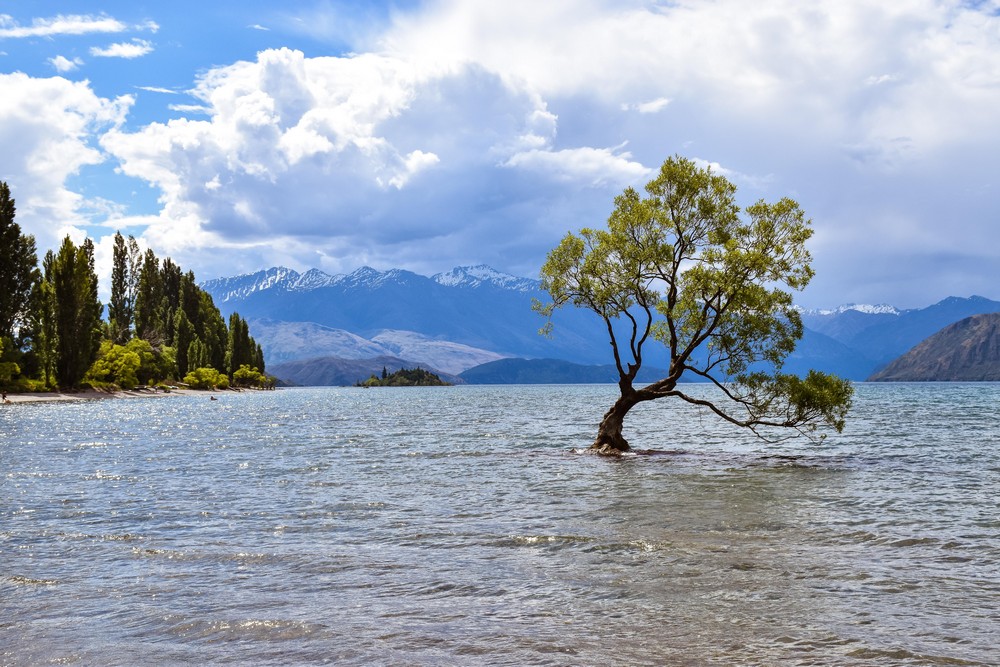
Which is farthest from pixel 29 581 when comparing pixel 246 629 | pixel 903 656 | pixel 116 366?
pixel 116 366

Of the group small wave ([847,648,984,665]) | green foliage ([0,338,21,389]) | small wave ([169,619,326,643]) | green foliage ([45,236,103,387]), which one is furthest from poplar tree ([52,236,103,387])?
small wave ([847,648,984,665])

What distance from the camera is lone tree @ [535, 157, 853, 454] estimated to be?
1725 inches

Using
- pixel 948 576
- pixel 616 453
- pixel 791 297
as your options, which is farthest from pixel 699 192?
pixel 948 576

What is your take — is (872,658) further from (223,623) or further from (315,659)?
(223,623)

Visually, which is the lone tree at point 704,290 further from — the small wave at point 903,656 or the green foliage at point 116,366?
the green foliage at point 116,366

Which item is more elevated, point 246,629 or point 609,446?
point 246,629

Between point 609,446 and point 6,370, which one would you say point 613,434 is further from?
point 6,370

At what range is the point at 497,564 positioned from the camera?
58.5 ft

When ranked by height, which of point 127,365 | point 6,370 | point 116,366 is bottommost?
point 6,370

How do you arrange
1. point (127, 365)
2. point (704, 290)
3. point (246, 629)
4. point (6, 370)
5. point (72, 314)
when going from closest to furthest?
point (246, 629)
point (704, 290)
point (6, 370)
point (72, 314)
point (127, 365)

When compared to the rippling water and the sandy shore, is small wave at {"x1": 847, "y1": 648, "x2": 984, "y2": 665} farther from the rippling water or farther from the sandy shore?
the sandy shore

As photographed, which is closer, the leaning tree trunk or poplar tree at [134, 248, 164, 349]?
the leaning tree trunk

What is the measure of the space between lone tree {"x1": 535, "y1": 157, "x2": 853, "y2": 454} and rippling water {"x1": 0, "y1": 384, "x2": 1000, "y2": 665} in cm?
685

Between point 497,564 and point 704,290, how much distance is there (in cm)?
3039
